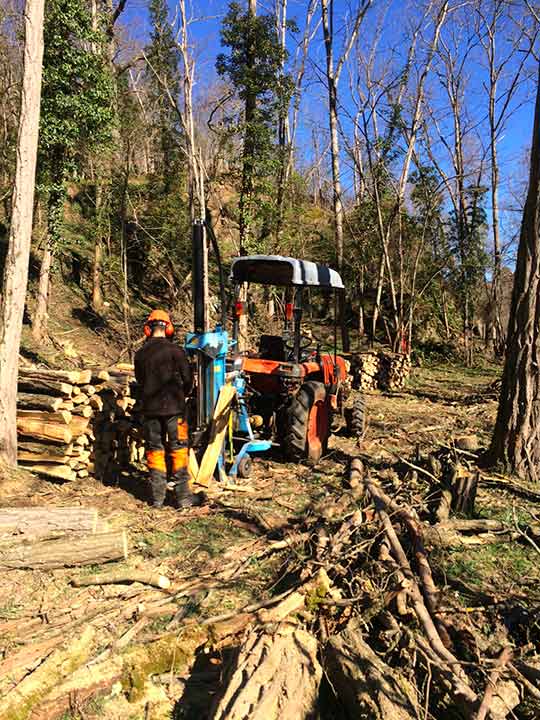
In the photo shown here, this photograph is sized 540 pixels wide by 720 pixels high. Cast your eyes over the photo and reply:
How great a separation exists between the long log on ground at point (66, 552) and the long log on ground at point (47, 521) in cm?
10

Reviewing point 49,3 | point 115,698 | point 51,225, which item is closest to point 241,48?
point 49,3

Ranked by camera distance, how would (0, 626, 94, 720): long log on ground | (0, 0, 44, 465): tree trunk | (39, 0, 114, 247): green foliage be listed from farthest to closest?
(39, 0, 114, 247): green foliage
(0, 0, 44, 465): tree trunk
(0, 626, 94, 720): long log on ground

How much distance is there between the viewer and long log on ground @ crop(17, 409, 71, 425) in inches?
230

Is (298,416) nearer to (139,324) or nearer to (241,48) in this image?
(139,324)

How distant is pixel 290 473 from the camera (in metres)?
6.68

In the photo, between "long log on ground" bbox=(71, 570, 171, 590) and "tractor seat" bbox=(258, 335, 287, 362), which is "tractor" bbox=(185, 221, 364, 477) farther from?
"long log on ground" bbox=(71, 570, 171, 590)

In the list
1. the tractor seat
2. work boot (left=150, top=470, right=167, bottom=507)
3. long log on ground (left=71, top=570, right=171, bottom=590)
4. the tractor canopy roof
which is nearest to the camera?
long log on ground (left=71, top=570, right=171, bottom=590)

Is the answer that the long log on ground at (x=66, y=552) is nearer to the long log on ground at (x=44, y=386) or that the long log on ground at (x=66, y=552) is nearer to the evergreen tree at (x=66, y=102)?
the long log on ground at (x=44, y=386)

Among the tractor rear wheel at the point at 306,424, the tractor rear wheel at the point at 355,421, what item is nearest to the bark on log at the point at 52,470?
the tractor rear wheel at the point at 306,424

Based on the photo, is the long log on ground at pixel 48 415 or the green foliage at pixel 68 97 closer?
the long log on ground at pixel 48 415

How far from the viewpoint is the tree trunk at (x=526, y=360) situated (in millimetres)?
5992

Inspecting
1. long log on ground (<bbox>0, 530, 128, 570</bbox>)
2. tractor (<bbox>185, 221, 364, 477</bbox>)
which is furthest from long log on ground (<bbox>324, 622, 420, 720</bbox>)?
tractor (<bbox>185, 221, 364, 477</bbox>)

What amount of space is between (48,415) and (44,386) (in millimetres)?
342

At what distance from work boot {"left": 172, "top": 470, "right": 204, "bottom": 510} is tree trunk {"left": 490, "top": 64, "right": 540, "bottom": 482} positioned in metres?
3.48
